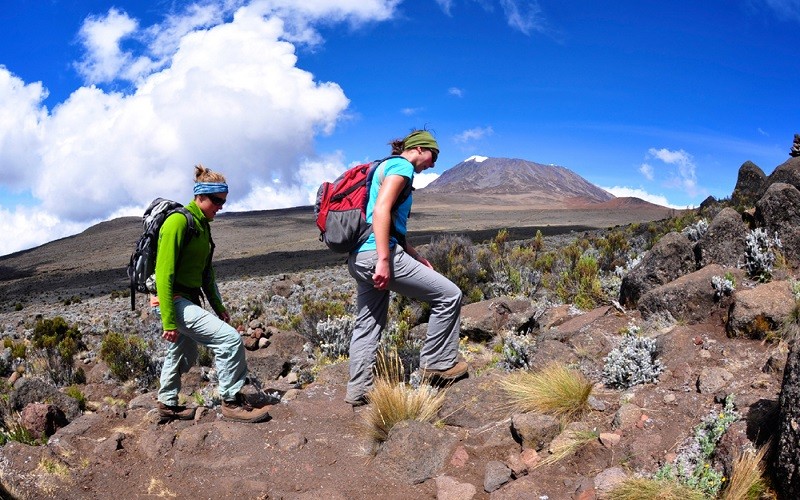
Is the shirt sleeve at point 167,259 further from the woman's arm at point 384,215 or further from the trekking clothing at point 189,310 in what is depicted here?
the woman's arm at point 384,215

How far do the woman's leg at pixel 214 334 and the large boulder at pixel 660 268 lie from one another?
380 cm

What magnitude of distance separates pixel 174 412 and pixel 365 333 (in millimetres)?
1561

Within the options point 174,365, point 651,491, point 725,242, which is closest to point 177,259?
point 174,365

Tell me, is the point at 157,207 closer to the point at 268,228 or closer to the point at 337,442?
the point at 337,442

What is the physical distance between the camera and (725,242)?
5.68 meters

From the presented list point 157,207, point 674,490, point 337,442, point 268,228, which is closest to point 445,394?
point 337,442

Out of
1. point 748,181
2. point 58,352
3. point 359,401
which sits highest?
point 748,181

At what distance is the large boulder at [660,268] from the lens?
566 cm

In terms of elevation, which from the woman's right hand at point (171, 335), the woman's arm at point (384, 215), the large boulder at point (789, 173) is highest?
the large boulder at point (789, 173)

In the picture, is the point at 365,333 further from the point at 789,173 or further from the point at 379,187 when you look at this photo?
the point at 789,173

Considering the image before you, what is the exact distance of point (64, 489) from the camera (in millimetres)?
3426

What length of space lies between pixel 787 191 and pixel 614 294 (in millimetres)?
1912

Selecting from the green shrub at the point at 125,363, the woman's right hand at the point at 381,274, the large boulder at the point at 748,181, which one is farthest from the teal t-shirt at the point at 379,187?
the large boulder at the point at 748,181

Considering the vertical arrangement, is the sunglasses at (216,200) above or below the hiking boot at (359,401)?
above
